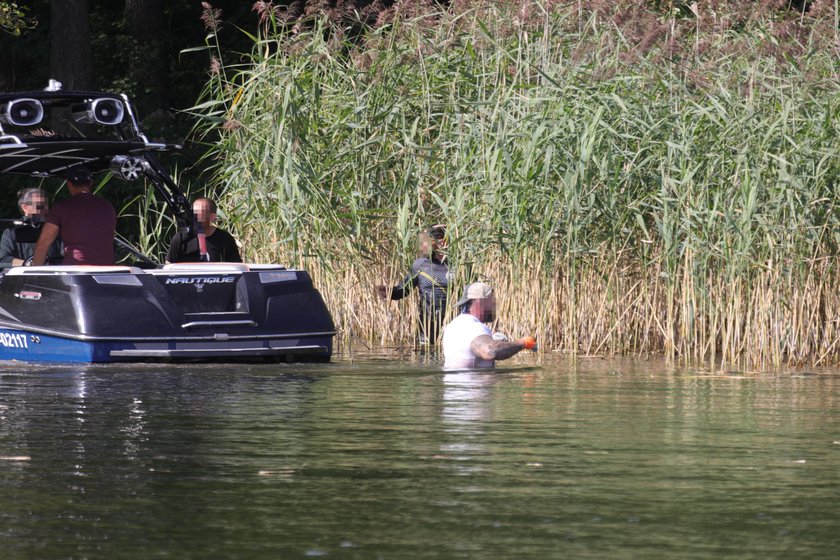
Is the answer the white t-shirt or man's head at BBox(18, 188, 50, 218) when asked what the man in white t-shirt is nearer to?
the white t-shirt

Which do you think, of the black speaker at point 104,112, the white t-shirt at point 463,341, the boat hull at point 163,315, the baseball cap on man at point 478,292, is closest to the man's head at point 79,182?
the black speaker at point 104,112

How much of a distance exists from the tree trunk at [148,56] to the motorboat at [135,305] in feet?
50.7

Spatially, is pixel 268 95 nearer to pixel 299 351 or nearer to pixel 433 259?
pixel 433 259

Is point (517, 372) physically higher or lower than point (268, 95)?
lower

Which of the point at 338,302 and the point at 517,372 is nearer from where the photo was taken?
the point at 517,372

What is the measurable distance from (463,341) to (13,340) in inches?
123

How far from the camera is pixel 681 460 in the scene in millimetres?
7523

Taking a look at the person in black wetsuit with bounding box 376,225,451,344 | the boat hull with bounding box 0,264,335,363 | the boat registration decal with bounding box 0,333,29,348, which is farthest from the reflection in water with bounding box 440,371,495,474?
the boat registration decal with bounding box 0,333,29,348

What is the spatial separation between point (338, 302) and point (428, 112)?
1711 mm

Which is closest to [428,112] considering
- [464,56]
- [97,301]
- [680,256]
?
[464,56]

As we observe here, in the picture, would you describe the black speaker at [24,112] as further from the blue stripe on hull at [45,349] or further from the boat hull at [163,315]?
the blue stripe on hull at [45,349]

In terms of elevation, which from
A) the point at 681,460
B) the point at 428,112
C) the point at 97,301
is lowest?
the point at 681,460

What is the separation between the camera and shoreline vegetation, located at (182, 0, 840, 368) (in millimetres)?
12555

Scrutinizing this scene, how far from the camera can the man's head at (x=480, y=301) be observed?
1141 cm
